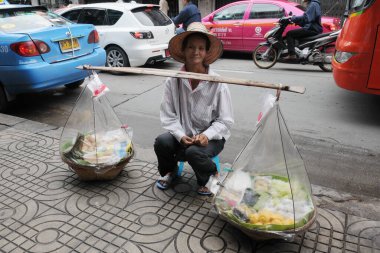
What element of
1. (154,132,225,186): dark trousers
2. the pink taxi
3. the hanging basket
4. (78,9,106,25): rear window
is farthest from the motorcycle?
the hanging basket

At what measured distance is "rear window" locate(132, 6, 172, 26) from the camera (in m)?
7.17

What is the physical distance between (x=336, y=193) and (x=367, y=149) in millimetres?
1196

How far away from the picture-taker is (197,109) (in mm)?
2576

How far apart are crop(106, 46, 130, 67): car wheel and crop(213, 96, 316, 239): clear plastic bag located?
217 inches

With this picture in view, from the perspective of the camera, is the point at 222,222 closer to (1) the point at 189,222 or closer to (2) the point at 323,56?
(1) the point at 189,222

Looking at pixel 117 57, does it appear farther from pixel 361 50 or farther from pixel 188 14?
pixel 361 50

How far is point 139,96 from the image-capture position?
5.61 metres

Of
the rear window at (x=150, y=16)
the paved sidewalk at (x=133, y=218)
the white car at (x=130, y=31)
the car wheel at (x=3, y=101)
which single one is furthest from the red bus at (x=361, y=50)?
the car wheel at (x=3, y=101)

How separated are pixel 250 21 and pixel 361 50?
4717mm

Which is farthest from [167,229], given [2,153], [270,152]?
[2,153]

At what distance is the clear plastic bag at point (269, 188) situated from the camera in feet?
6.60

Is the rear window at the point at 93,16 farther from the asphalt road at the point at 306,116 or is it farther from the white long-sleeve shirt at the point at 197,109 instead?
the white long-sleeve shirt at the point at 197,109

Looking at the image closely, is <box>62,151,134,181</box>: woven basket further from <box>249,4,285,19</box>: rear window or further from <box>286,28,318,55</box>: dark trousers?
<box>249,4,285,19</box>: rear window

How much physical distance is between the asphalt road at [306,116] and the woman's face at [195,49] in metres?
1.34
